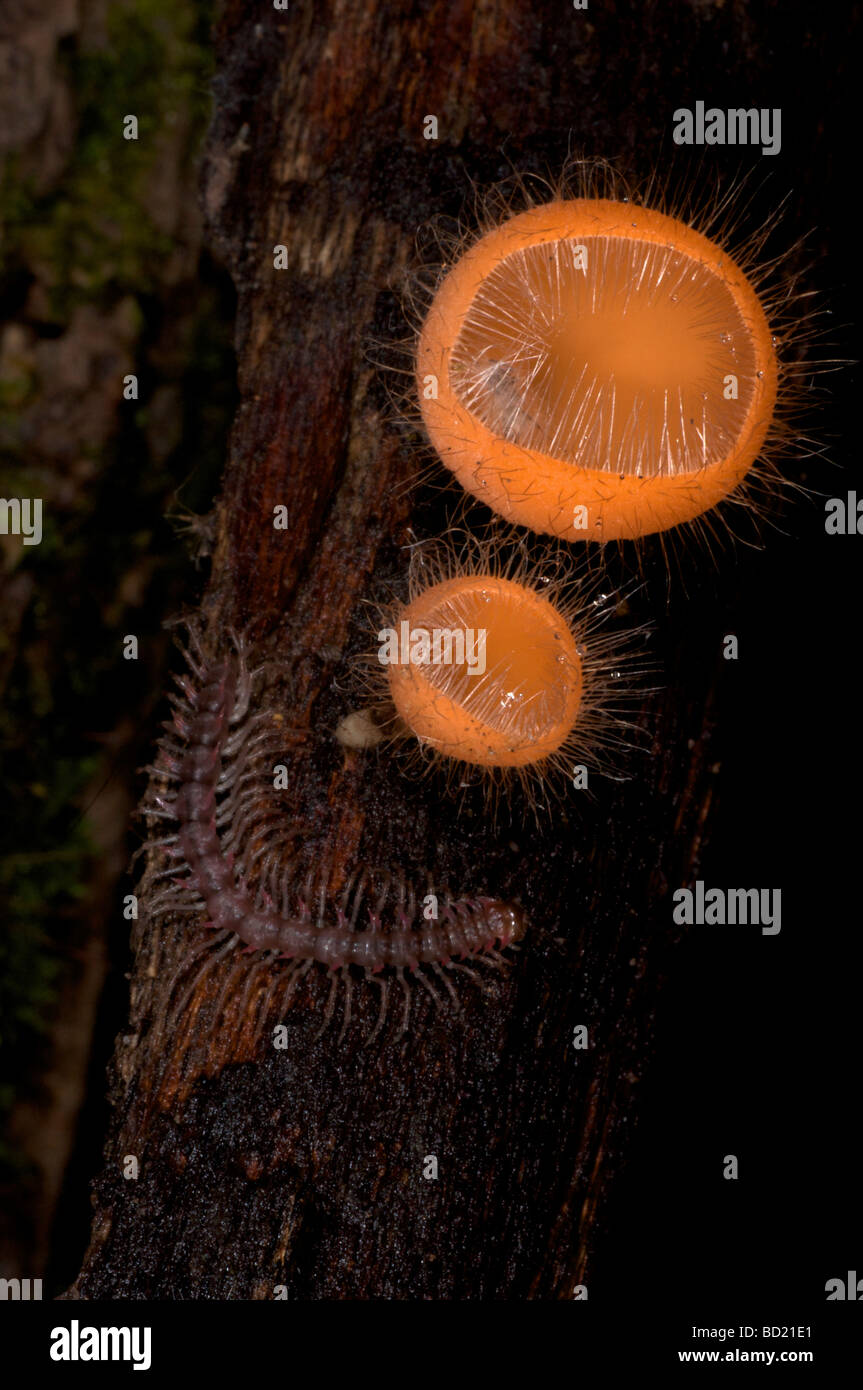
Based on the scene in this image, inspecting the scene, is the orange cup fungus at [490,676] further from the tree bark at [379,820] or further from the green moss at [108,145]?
the green moss at [108,145]

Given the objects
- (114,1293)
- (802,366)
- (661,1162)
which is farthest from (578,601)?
(114,1293)

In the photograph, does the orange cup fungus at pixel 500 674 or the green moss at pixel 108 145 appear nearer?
the orange cup fungus at pixel 500 674

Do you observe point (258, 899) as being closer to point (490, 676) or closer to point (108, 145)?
point (490, 676)

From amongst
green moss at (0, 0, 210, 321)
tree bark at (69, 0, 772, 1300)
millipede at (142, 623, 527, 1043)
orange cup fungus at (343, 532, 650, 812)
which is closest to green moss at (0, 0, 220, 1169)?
green moss at (0, 0, 210, 321)

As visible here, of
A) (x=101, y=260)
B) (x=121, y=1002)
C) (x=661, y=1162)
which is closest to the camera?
(x=121, y=1002)

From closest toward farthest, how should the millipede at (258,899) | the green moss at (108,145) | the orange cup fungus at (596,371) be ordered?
the orange cup fungus at (596,371), the millipede at (258,899), the green moss at (108,145)

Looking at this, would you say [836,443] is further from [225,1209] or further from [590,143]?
[225,1209]

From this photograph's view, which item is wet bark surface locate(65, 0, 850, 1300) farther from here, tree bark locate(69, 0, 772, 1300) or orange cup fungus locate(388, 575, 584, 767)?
orange cup fungus locate(388, 575, 584, 767)

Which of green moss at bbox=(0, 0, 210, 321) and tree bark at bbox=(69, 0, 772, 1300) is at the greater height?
green moss at bbox=(0, 0, 210, 321)

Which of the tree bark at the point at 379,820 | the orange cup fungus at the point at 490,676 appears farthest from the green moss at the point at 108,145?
the orange cup fungus at the point at 490,676
